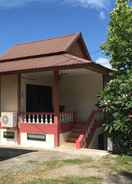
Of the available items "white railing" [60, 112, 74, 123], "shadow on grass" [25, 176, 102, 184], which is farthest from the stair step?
"shadow on grass" [25, 176, 102, 184]

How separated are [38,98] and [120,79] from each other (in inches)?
262

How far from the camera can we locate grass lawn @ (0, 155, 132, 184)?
26.3 feet

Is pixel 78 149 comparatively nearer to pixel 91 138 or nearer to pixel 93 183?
pixel 91 138

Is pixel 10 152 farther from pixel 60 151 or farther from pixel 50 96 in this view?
pixel 50 96

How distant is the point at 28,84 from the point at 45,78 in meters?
1.63

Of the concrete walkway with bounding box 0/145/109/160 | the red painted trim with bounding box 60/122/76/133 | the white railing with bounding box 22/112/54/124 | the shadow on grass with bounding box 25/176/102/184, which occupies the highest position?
the white railing with bounding box 22/112/54/124

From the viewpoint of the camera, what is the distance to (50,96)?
18266 millimetres

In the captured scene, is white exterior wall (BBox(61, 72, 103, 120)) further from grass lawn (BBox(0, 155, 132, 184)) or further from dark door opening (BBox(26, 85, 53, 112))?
grass lawn (BBox(0, 155, 132, 184))

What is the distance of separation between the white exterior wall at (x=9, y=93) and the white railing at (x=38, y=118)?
86cm

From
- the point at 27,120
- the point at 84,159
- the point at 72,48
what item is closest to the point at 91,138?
the point at 27,120

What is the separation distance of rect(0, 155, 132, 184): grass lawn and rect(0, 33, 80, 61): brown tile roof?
7581mm

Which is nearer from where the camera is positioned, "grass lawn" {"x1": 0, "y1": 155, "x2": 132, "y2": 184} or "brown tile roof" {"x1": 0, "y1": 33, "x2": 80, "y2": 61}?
"grass lawn" {"x1": 0, "y1": 155, "x2": 132, "y2": 184}

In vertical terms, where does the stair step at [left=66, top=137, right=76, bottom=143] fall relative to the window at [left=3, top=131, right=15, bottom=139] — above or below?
below

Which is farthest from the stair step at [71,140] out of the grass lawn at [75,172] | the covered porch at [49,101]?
the grass lawn at [75,172]
